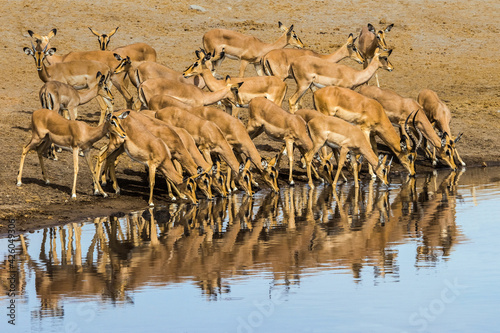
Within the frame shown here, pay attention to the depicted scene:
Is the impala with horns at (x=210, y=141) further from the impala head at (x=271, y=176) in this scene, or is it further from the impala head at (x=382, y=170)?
the impala head at (x=382, y=170)

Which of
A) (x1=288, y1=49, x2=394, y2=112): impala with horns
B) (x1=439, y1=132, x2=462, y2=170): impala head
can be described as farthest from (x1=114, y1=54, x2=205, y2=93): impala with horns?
(x1=439, y1=132, x2=462, y2=170): impala head

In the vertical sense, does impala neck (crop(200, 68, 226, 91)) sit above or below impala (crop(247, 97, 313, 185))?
above

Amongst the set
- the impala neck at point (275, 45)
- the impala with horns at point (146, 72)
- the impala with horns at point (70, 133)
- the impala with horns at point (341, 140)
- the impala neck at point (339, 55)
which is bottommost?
the impala with horns at point (341, 140)

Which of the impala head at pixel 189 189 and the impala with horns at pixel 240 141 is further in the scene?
the impala with horns at pixel 240 141

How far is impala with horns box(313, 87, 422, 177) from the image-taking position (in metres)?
16.4

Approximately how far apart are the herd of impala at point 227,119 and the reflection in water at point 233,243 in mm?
890

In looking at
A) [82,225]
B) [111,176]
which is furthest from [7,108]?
[82,225]

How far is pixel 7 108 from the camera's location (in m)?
19.6

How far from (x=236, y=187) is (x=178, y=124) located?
4.54 ft

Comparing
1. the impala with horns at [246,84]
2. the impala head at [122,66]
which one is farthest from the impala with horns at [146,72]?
the impala with horns at [246,84]

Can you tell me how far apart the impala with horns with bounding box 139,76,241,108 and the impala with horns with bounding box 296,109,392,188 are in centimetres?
225

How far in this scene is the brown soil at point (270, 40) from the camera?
17.9m

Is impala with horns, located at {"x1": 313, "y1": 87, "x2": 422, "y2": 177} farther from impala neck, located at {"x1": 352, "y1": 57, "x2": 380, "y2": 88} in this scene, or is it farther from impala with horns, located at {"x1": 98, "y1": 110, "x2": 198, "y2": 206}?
impala with horns, located at {"x1": 98, "y1": 110, "x2": 198, "y2": 206}

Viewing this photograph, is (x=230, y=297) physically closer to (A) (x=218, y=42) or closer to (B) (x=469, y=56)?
(A) (x=218, y=42)
